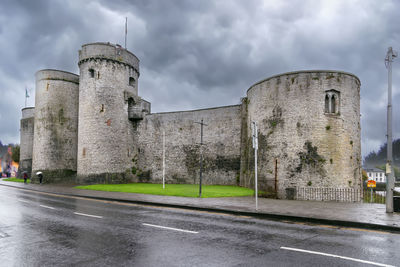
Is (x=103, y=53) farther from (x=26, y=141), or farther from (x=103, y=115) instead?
(x=26, y=141)

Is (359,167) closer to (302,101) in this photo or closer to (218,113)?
(302,101)

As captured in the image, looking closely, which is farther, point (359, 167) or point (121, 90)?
point (121, 90)

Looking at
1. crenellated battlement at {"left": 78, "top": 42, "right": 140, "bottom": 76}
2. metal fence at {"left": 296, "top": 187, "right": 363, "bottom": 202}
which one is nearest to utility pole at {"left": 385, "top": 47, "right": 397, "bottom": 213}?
metal fence at {"left": 296, "top": 187, "right": 363, "bottom": 202}

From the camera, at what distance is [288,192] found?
1922 centimetres

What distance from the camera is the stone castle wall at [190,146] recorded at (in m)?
27.9

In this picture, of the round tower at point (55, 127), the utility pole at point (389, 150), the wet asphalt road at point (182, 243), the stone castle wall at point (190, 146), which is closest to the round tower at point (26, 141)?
the round tower at point (55, 127)

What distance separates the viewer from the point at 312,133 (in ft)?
62.1

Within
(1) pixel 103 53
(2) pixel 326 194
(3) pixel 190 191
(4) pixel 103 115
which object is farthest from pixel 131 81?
(2) pixel 326 194

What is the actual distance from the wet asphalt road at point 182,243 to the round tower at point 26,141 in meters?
37.6

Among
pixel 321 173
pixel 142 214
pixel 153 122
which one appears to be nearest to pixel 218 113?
pixel 153 122

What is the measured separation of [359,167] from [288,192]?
19.7ft

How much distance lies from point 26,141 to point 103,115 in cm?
1970

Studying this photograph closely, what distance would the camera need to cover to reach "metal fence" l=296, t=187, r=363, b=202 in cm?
1809

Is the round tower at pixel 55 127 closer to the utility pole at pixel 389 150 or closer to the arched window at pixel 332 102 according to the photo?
the arched window at pixel 332 102
